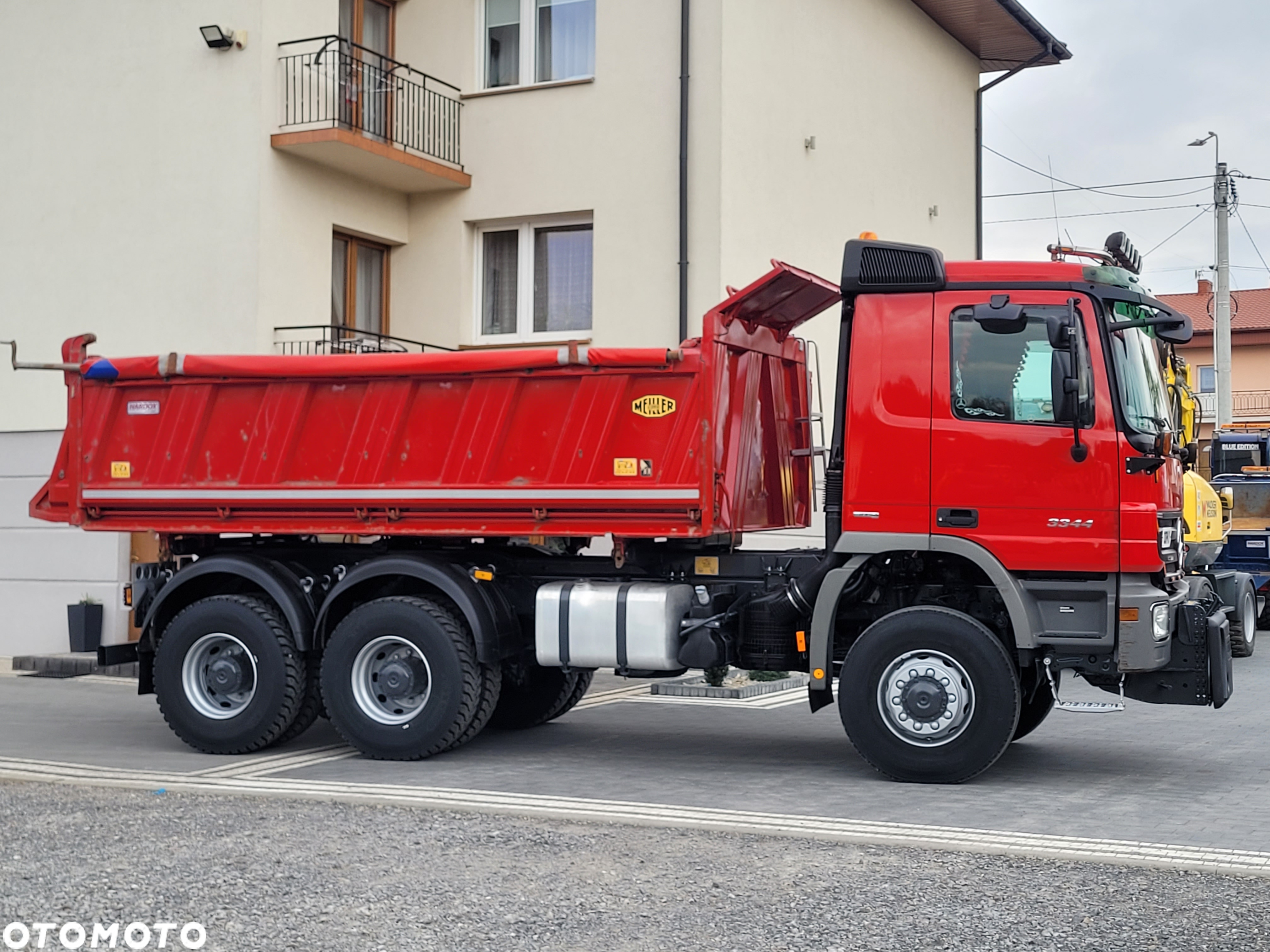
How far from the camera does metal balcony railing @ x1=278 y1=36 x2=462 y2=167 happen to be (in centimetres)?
1752

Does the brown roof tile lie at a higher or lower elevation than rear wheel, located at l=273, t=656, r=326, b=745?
higher

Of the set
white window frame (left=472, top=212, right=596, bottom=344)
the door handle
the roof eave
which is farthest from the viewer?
the roof eave

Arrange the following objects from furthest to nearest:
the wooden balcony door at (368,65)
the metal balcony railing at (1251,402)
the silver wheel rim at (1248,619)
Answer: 1. the metal balcony railing at (1251,402)
2. the wooden balcony door at (368,65)
3. the silver wheel rim at (1248,619)

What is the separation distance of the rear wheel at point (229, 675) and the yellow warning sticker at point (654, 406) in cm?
285

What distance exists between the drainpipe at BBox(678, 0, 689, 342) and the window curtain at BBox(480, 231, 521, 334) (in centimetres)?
249

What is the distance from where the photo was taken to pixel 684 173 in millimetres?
17172

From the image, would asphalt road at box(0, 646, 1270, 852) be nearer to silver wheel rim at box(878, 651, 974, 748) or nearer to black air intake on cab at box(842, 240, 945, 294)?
silver wheel rim at box(878, 651, 974, 748)

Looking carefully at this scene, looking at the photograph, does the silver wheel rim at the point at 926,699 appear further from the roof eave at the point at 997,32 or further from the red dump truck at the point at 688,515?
the roof eave at the point at 997,32

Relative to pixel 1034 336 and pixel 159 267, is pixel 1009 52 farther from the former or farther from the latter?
pixel 1034 336

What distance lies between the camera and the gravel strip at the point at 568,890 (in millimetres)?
5645

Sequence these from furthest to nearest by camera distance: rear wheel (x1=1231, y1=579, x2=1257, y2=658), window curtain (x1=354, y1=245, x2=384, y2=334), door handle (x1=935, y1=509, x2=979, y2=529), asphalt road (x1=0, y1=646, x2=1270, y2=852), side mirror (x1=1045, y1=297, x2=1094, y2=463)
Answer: window curtain (x1=354, y1=245, x2=384, y2=334)
rear wheel (x1=1231, y1=579, x2=1257, y2=658)
door handle (x1=935, y1=509, x2=979, y2=529)
side mirror (x1=1045, y1=297, x2=1094, y2=463)
asphalt road (x1=0, y1=646, x2=1270, y2=852)

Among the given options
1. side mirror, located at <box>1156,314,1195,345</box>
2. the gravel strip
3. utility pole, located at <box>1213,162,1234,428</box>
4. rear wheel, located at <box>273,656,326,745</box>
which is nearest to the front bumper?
side mirror, located at <box>1156,314,1195,345</box>

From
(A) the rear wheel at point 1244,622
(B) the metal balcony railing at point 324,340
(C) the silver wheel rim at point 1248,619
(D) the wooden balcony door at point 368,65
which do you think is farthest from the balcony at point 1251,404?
(B) the metal balcony railing at point 324,340

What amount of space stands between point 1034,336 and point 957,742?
7.89 ft
